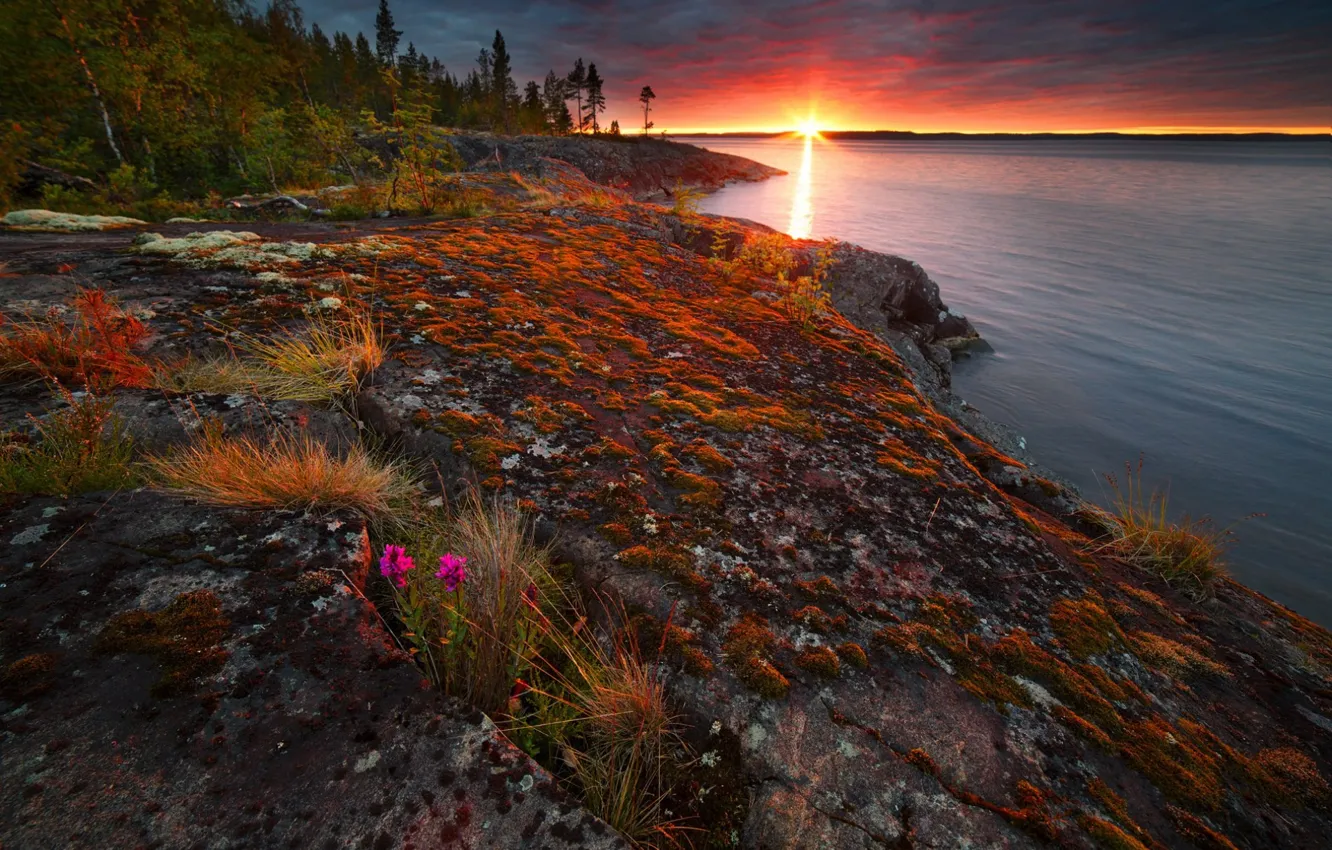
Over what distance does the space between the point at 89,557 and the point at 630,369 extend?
3.86 m

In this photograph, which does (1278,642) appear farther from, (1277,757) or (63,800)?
(63,800)

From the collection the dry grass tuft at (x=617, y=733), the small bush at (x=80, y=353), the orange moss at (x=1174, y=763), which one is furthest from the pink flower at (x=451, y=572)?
the orange moss at (x=1174, y=763)

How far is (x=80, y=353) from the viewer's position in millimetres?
3420

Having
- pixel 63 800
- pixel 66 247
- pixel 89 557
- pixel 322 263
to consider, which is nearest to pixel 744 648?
pixel 63 800

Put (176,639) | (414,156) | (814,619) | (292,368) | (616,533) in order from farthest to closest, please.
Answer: (414,156) < (292,368) < (616,533) < (814,619) < (176,639)

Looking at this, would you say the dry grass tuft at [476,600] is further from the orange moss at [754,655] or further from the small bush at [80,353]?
the small bush at [80,353]

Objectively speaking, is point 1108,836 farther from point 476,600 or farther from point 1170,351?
point 1170,351

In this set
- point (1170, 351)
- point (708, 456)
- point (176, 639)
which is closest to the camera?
point (176, 639)

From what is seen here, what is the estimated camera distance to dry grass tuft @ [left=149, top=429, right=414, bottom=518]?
2.68 m

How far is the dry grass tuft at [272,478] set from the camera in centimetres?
268

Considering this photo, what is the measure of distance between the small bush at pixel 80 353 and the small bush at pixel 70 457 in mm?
501

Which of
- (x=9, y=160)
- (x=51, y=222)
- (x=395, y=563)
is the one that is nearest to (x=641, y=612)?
(x=395, y=563)

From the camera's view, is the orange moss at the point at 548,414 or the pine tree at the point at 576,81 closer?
the orange moss at the point at 548,414

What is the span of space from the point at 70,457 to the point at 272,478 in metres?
1.06
